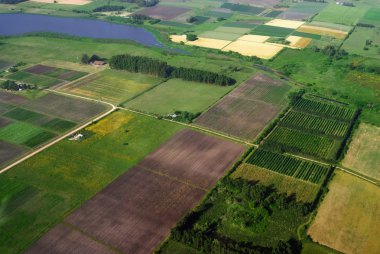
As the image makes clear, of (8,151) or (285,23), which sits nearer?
(8,151)

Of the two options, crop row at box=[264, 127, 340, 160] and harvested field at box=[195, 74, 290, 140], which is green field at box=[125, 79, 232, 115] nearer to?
harvested field at box=[195, 74, 290, 140]

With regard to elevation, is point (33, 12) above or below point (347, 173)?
above

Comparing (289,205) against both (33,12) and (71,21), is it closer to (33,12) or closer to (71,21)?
(71,21)

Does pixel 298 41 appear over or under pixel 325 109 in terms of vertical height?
over

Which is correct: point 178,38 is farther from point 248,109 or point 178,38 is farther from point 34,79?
point 248,109

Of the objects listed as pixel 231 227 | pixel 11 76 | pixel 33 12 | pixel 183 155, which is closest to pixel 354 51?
pixel 183 155

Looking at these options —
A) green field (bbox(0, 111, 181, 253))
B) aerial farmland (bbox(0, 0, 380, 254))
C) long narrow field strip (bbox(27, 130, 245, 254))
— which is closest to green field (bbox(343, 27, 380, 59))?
aerial farmland (bbox(0, 0, 380, 254))

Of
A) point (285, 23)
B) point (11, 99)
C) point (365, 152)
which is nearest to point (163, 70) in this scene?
point (11, 99)
